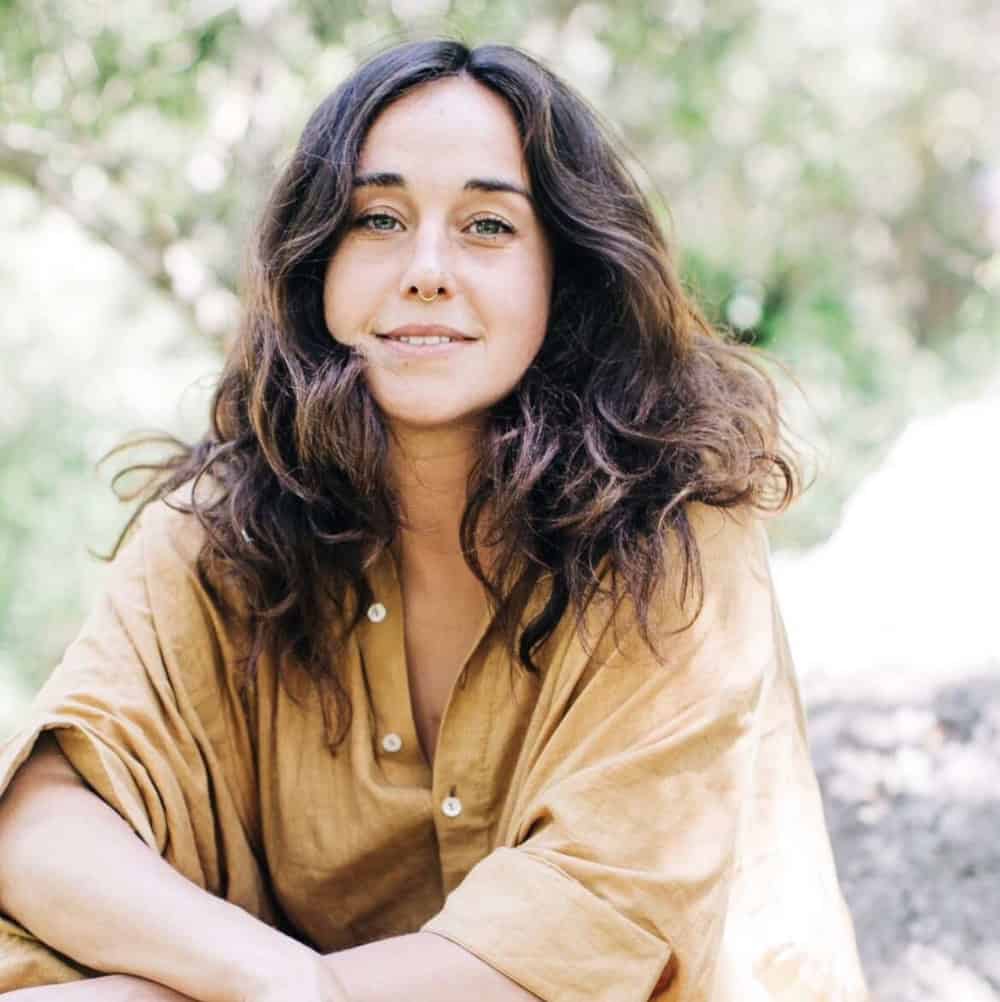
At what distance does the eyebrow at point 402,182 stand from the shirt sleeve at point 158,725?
65 cm

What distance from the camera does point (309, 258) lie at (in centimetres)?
224

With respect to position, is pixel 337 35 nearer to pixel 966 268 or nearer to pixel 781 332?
pixel 781 332

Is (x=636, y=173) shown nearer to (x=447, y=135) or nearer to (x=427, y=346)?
(x=447, y=135)

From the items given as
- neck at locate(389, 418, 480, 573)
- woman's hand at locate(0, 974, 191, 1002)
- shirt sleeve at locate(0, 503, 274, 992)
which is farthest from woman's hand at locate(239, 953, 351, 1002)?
neck at locate(389, 418, 480, 573)

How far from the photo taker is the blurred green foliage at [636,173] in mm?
4316

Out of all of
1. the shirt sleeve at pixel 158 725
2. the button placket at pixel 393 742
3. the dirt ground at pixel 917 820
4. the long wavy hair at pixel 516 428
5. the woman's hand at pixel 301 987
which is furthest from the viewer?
the dirt ground at pixel 917 820

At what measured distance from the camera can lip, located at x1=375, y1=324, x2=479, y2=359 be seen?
210 centimetres

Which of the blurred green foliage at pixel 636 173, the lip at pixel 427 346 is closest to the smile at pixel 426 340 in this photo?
the lip at pixel 427 346

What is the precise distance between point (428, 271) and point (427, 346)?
12 centimetres

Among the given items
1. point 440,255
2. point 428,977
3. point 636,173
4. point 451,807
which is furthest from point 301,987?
point 636,173

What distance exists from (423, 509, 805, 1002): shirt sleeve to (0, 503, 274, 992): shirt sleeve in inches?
19.7

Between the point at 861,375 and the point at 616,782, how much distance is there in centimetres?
639

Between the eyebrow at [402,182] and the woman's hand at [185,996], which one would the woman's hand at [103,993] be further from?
the eyebrow at [402,182]

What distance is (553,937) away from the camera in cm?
182
